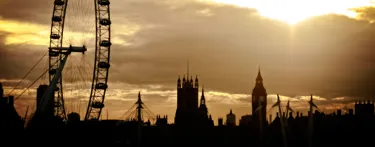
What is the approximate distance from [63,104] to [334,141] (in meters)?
95.2

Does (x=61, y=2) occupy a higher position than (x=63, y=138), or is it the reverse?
(x=61, y=2)

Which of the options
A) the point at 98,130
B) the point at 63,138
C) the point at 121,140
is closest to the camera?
the point at 63,138

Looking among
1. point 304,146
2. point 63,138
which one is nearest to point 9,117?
point 63,138

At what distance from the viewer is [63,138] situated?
13400 cm

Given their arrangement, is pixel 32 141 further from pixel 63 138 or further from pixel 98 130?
pixel 98 130

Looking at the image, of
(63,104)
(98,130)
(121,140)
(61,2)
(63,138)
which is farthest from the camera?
(121,140)

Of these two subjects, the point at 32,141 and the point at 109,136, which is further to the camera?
the point at 109,136

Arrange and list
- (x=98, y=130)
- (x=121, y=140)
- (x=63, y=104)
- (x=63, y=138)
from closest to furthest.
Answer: (x=63, y=104), (x=63, y=138), (x=98, y=130), (x=121, y=140)

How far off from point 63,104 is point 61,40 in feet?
36.2

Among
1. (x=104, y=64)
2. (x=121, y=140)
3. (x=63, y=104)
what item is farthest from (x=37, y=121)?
(x=121, y=140)

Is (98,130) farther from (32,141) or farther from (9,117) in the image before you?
(32,141)

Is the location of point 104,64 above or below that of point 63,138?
above

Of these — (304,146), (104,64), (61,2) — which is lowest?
(304,146)

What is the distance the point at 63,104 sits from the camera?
385 feet
